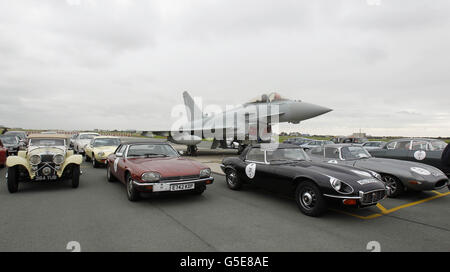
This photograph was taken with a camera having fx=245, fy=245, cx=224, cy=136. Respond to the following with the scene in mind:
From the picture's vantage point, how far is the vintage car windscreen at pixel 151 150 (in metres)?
6.66

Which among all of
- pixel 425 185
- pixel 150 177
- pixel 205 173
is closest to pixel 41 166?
pixel 150 177

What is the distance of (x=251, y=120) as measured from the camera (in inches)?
667

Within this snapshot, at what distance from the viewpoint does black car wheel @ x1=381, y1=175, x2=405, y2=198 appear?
19.8 feet

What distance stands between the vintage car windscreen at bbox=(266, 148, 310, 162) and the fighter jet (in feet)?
32.7

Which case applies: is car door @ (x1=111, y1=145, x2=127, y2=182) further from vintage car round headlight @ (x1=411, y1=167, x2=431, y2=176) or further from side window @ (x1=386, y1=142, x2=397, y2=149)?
side window @ (x1=386, y1=142, x2=397, y2=149)

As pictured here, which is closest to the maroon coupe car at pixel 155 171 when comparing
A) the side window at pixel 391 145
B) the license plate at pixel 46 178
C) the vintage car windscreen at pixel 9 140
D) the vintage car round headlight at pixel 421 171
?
the license plate at pixel 46 178

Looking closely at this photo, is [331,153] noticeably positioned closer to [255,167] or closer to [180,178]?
[255,167]

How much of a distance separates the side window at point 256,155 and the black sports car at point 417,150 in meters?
5.59

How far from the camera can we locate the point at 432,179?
18.7 ft

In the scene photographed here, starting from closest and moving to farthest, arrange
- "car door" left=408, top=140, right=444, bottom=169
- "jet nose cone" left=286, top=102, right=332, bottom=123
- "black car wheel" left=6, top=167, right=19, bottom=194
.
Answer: "black car wheel" left=6, top=167, right=19, bottom=194, "car door" left=408, top=140, right=444, bottom=169, "jet nose cone" left=286, top=102, right=332, bottom=123

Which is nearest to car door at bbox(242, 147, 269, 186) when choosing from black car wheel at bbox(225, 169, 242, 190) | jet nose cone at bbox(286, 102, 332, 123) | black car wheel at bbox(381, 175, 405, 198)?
black car wheel at bbox(225, 169, 242, 190)

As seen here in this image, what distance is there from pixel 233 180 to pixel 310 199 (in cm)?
269
